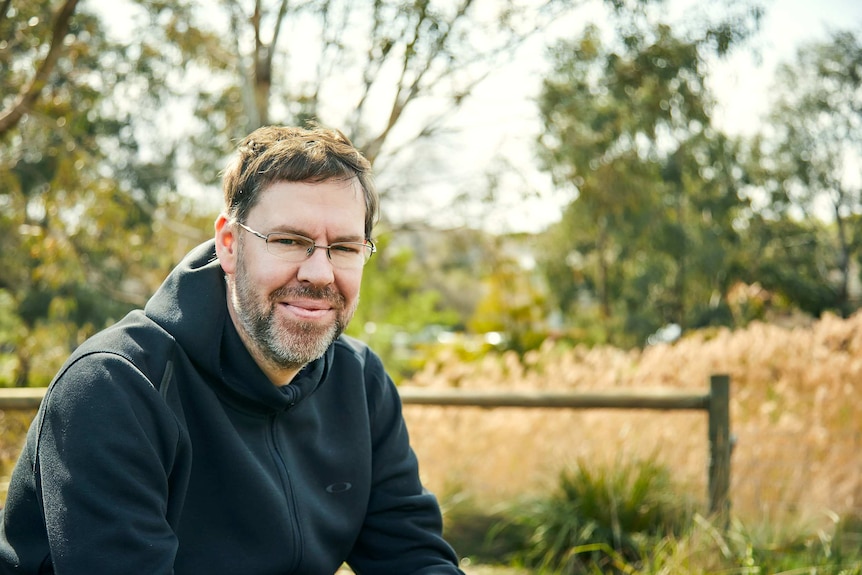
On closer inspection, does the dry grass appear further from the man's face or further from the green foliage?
the man's face

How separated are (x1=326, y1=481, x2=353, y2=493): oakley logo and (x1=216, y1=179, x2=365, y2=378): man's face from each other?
0.33 meters

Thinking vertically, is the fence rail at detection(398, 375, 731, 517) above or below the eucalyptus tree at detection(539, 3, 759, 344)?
below

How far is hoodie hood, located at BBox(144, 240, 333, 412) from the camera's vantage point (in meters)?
1.79

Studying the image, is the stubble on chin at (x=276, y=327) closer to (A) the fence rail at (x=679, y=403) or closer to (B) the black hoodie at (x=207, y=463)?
(B) the black hoodie at (x=207, y=463)

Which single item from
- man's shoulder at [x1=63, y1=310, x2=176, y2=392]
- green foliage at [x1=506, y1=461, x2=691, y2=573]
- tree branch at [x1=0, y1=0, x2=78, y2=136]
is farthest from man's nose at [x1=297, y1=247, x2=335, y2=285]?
tree branch at [x1=0, y1=0, x2=78, y2=136]

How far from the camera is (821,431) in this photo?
16.6ft

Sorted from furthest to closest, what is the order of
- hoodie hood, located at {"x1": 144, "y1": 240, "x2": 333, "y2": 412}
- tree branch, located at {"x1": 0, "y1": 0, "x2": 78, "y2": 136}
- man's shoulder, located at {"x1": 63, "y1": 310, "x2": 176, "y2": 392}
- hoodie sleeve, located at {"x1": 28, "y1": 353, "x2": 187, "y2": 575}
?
tree branch, located at {"x1": 0, "y1": 0, "x2": 78, "y2": 136}, hoodie hood, located at {"x1": 144, "y1": 240, "x2": 333, "y2": 412}, man's shoulder, located at {"x1": 63, "y1": 310, "x2": 176, "y2": 392}, hoodie sleeve, located at {"x1": 28, "y1": 353, "x2": 187, "y2": 575}

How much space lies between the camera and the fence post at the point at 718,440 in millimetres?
4258

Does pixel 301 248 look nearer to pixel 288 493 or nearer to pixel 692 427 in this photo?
pixel 288 493

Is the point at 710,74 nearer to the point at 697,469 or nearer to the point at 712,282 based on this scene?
the point at 697,469

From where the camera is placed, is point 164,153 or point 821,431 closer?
point 821,431

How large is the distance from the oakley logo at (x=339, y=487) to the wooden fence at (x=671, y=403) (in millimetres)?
2527

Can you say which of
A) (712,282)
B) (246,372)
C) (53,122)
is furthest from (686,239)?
(246,372)

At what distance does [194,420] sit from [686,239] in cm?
2195
